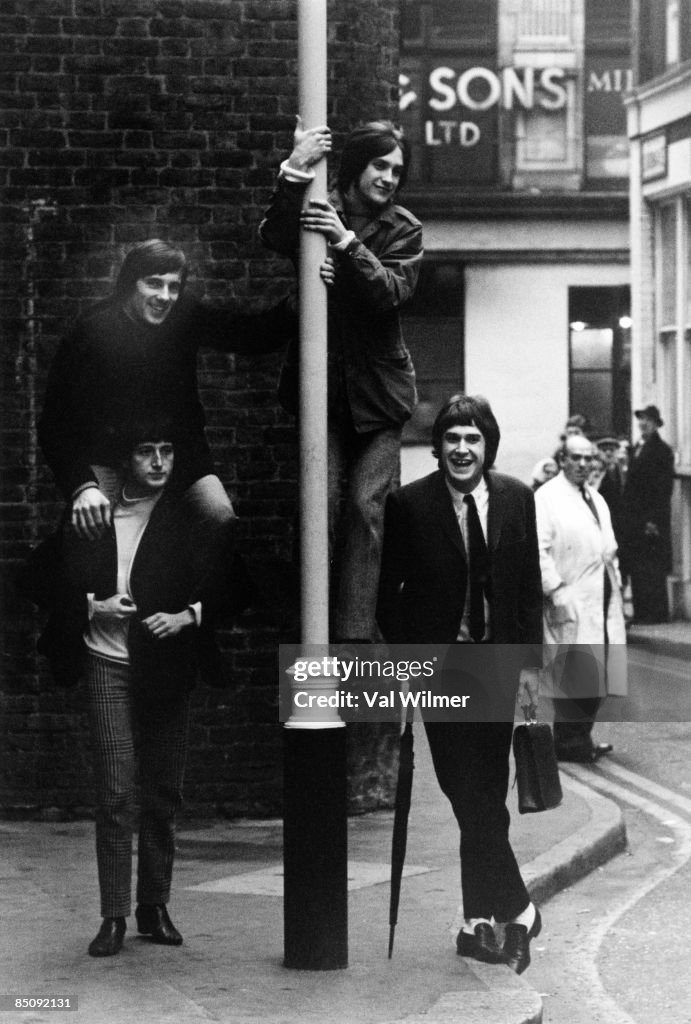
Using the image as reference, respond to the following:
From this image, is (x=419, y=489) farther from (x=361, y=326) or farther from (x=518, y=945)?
(x=518, y=945)


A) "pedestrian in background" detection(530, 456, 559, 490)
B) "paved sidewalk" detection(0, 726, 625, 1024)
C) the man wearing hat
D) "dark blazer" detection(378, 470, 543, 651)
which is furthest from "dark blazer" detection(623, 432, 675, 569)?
"dark blazer" detection(378, 470, 543, 651)

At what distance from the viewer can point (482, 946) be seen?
19.9 feet

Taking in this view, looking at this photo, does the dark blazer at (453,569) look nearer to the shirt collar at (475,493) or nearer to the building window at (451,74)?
the shirt collar at (475,493)

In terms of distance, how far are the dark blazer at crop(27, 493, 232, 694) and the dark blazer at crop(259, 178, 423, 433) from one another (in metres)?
0.74

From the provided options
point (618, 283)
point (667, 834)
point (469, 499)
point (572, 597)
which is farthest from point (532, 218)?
point (469, 499)

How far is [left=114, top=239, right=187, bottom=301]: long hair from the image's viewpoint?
19.4 feet

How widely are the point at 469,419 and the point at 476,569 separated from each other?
0.48 metres

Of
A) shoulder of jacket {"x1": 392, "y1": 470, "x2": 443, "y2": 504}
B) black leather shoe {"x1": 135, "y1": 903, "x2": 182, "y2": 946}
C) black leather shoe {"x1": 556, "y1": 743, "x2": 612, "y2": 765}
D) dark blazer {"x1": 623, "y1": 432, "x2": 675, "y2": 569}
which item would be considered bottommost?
black leather shoe {"x1": 556, "y1": 743, "x2": 612, "y2": 765}

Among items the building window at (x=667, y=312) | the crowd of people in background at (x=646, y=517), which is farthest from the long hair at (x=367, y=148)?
the building window at (x=667, y=312)

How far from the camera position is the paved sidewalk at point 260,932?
537 cm

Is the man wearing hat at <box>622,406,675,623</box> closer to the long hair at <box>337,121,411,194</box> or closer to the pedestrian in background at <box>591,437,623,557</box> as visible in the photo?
→ the pedestrian in background at <box>591,437,623,557</box>

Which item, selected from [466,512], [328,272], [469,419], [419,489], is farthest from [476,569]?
Answer: [328,272]

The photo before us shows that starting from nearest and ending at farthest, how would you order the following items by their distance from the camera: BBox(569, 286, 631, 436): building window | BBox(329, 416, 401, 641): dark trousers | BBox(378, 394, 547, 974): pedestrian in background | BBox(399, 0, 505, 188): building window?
BBox(329, 416, 401, 641): dark trousers, BBox(378, 394, 547, 974): pedestrian in background, BBox(399, 0, 505, 188): building window, BBox(569, 286, 631, 436): building window

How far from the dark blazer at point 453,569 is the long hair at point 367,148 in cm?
97
